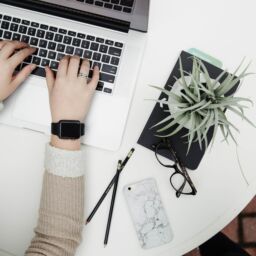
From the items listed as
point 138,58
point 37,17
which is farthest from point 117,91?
point 37,17

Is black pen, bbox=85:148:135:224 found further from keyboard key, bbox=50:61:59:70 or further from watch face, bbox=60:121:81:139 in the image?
keyboard key, bbox=50:61:59:70

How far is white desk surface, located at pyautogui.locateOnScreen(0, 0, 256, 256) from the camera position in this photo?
79 centimetres

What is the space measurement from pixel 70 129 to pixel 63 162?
2.7 inches

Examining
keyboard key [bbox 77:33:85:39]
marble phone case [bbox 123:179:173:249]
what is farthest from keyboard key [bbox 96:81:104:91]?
marble phone case [bbox 123:179:173:249]

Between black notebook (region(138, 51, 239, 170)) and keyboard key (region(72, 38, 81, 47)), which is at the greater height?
keyboard key (region(72, 38, 81, 47))

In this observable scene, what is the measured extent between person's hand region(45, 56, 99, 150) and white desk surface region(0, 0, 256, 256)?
8 centimetres

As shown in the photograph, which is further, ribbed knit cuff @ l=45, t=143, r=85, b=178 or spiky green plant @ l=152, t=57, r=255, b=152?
ribbed knit cuff @ l=45, t=143, r=85, b=178

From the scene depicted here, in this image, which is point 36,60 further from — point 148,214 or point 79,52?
point 148,214

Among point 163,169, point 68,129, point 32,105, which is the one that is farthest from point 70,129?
point 163,169

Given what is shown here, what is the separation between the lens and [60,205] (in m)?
0.76

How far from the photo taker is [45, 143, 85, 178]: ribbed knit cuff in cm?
75

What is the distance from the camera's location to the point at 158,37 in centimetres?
81

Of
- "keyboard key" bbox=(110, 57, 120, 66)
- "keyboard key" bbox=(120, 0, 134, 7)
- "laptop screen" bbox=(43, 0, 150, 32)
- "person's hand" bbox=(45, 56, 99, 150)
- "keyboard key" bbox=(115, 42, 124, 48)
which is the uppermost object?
"keyboard key" bbox=(120, 0, 134, 7)

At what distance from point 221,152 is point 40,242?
0.41m
